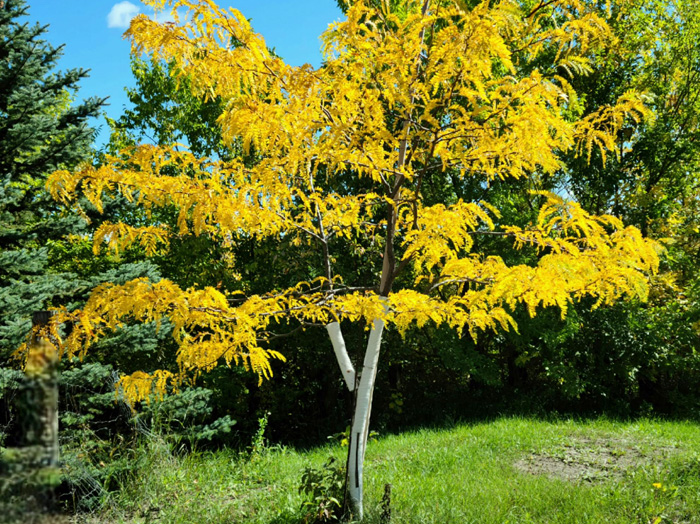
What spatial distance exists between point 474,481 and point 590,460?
1500 mm

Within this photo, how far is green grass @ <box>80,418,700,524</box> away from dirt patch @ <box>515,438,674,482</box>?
0.04 ft

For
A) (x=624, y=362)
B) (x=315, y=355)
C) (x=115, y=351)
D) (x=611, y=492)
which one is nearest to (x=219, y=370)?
(x=315, y=355)

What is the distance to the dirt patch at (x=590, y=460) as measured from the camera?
5.35 m

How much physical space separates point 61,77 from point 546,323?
746 cm

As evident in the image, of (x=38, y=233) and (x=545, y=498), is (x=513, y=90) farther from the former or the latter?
(x=38, y=233)

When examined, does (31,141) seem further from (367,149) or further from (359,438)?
(359,438)

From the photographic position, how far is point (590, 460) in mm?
5809

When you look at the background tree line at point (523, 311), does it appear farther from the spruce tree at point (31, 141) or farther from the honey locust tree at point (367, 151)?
A: the honey locust tree at point (367, 151)

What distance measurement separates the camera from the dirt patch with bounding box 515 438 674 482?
535 cm

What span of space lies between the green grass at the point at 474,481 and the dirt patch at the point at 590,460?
0.01 meters

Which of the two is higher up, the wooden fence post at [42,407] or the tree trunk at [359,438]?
the wooden fence post at [42,407]

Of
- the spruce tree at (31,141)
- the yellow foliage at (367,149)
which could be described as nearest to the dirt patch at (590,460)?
the yellow foliage at (367,149)

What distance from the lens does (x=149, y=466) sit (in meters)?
5.52

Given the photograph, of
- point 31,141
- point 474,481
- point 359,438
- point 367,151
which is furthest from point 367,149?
point 31,141
